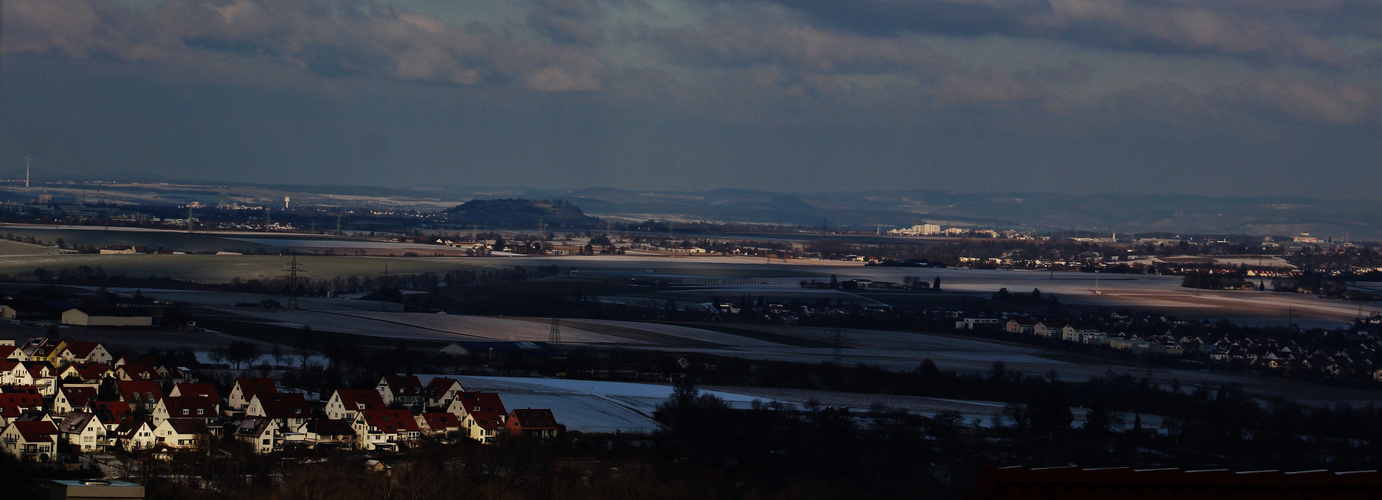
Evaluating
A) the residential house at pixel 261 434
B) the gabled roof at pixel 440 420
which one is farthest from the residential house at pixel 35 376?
the gabled roof at pixel 440 420

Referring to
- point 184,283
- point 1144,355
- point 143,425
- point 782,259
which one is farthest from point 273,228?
point 143,425

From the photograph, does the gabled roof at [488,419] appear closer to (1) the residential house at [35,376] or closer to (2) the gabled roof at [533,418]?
(2) the gabled roof at [533,418]

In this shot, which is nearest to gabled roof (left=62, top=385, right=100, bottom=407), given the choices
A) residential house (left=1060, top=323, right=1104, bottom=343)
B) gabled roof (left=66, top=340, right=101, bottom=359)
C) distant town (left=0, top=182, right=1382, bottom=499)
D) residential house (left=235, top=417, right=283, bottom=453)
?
distant town (left=0, top=182, right=1382, bottom=499)

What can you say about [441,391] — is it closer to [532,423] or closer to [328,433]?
[532,423]

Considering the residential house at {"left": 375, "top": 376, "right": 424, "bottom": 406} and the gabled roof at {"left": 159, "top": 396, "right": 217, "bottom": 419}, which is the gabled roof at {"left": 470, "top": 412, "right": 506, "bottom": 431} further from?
the gabled roof at {"left": 159, "top": 396, "right": 217, "bottom": 419}

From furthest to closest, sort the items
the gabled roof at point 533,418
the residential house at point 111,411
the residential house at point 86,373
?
the residential house at point 86,373
the gabled roof at point 533,418
the residential house at point 111,411

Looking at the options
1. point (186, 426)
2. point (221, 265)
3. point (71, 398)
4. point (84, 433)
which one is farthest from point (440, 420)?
point (221, 265)
